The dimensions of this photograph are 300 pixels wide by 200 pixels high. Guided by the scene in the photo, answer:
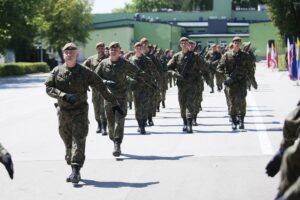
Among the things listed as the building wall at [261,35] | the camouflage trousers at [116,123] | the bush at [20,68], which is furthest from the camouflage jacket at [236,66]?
the building wall at [261,35]

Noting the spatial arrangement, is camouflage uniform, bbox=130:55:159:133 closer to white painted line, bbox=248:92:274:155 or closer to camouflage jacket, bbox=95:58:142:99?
white painted line, bbox=248:92:274:155

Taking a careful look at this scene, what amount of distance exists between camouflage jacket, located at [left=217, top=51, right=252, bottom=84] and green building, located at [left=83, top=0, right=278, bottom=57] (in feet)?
237

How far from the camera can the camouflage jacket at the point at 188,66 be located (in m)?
14.9

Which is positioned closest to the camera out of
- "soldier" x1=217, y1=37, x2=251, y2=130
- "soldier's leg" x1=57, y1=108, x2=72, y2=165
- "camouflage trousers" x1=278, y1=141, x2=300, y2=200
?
"camouflage trousers" x1=278, y1=141, x2=300, y2=200

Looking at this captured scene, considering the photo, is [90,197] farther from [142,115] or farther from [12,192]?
[142,115]

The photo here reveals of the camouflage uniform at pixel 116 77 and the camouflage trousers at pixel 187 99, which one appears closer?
the camouflage uniform at pixel 116 77

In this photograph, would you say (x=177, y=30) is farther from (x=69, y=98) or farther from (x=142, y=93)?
(x=69, y=98)

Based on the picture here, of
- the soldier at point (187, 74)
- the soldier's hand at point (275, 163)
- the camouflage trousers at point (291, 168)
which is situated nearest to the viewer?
the camouflage trousers at point (291, 168)

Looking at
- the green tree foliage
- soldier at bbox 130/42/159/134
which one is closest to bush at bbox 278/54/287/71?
the green tree foliage

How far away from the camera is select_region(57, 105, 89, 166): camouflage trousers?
9281 millimetres

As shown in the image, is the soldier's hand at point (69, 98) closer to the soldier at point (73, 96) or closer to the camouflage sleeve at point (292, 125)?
the soldier at point (73, 96)

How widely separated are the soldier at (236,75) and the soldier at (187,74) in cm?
57

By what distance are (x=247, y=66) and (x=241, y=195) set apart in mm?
7262

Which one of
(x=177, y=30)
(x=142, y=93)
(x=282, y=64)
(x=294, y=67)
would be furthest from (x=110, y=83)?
(x=177, y=30)
